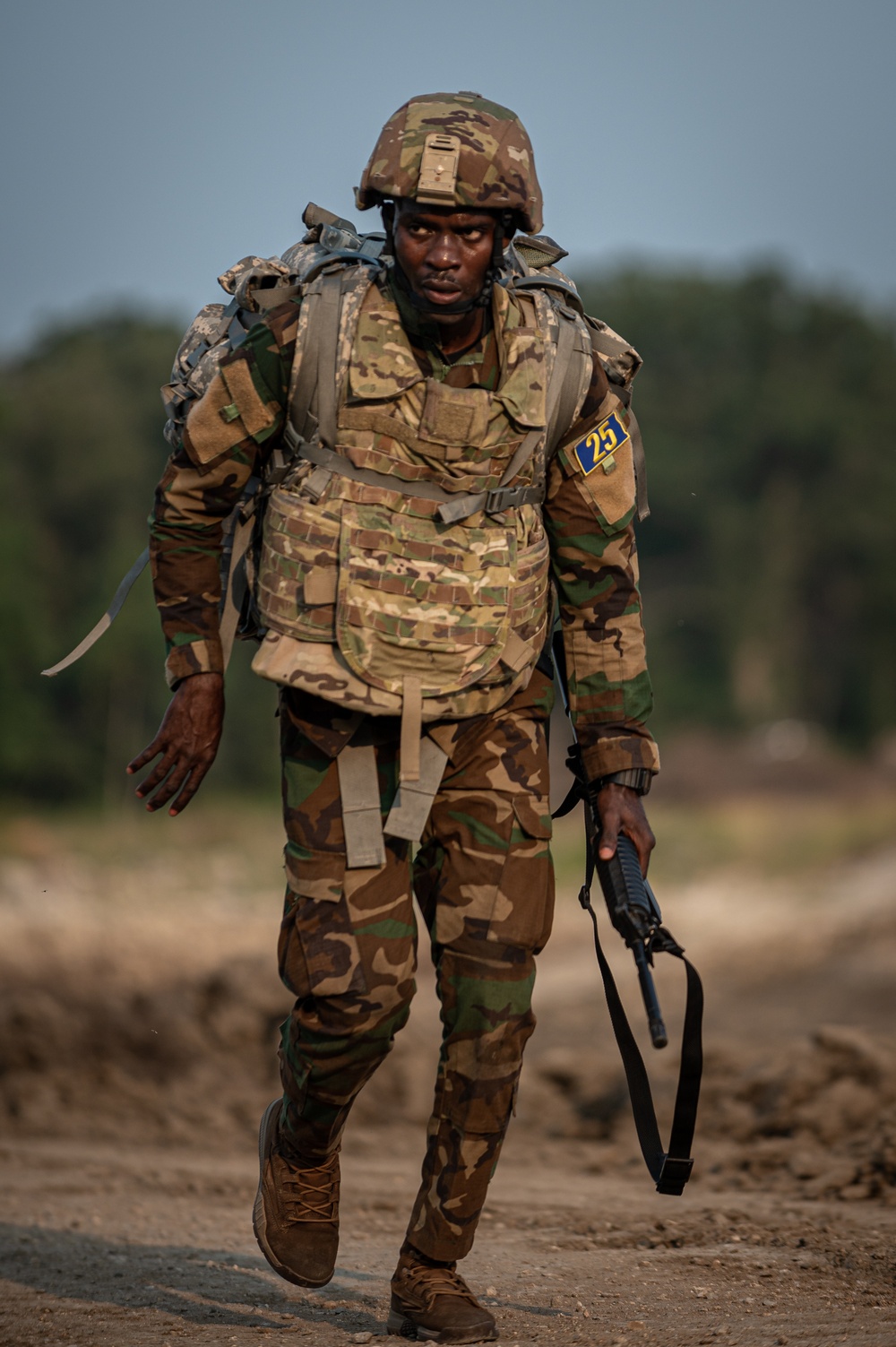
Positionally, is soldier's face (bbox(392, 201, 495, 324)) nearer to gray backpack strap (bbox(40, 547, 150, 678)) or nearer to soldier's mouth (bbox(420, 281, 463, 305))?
soldier's mouth (bbox(420, 281, 463, 305))

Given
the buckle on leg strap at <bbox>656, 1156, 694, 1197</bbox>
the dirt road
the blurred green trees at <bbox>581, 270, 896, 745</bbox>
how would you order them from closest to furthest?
the buckle on leg strap at <bbox>656, 1156, 694, 1197</bbox> < the dirt road < the blurred green trees at <bbox>581, 270, 896, 745</bbox>

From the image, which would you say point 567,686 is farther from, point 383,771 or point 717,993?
point 717,993

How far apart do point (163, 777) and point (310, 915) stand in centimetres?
46

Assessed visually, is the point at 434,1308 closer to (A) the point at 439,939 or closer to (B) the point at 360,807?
(A) the point at 439,939

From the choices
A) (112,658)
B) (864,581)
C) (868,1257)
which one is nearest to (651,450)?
(864,581)

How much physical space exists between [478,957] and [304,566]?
95cm

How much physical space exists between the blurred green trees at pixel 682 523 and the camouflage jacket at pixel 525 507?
29.2 m

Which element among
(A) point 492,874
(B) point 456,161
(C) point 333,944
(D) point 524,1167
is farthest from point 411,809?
(D) point 524,1167

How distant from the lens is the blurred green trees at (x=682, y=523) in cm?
3584

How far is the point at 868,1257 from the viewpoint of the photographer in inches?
201

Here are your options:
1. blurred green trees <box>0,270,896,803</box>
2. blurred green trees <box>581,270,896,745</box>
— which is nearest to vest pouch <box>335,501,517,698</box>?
blurred green trees <box>0,270,896,803</box>

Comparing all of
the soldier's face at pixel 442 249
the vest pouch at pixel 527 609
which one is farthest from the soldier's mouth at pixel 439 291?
the vest pouch at pixel 527 609

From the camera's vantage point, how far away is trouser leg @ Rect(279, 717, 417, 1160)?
403 centimetres

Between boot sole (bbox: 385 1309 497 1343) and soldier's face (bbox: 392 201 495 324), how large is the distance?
2.21 meters
